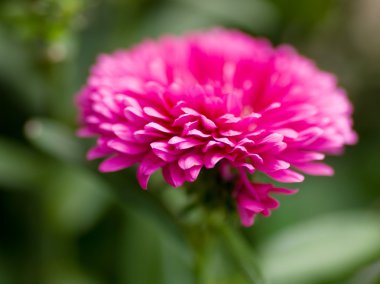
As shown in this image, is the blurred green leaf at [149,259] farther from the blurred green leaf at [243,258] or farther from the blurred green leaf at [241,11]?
the blurred green leaf at [241,11]

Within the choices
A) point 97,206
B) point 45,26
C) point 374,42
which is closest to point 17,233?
point 97,206

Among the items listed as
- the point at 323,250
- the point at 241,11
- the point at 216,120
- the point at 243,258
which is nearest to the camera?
the point at 216,120

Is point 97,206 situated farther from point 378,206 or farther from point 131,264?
point 378,206

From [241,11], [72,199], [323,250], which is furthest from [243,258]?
[241,11]

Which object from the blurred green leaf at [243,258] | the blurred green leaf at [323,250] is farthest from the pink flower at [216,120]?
the blurred green leaf at [323,250]

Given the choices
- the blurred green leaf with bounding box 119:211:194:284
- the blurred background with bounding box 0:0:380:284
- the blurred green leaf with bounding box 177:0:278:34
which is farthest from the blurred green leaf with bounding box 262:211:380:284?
the blurred green leaf with bounding box 177:0:278:34

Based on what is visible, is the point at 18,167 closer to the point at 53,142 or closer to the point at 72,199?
the point at 72,199

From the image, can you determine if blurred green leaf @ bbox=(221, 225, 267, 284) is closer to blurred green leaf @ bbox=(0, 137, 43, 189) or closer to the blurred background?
the blurred background
